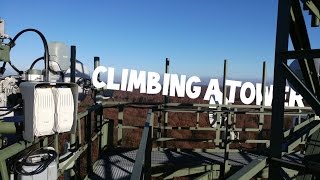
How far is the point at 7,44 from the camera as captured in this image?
161 inches

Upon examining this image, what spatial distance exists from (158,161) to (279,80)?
14.9 feet

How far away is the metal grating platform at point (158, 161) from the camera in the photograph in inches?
256

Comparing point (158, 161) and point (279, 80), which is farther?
point (158, 161)

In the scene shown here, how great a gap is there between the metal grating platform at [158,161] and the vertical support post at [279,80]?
11.0ft

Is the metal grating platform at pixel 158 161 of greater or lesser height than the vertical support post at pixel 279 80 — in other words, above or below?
below

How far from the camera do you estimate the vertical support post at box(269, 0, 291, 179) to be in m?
3.38

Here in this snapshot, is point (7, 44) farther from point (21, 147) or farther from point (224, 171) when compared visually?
point (224, 171)

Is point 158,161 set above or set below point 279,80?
below

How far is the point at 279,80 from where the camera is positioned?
343cm

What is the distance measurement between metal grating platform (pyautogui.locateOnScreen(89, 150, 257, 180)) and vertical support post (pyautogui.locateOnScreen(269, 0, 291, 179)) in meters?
3.36

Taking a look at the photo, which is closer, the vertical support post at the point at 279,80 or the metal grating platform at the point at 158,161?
the vertical support post at the point at 279,80

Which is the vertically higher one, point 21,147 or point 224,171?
point 21,147

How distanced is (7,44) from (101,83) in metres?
4.53

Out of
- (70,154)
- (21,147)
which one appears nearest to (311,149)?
(70,154)
